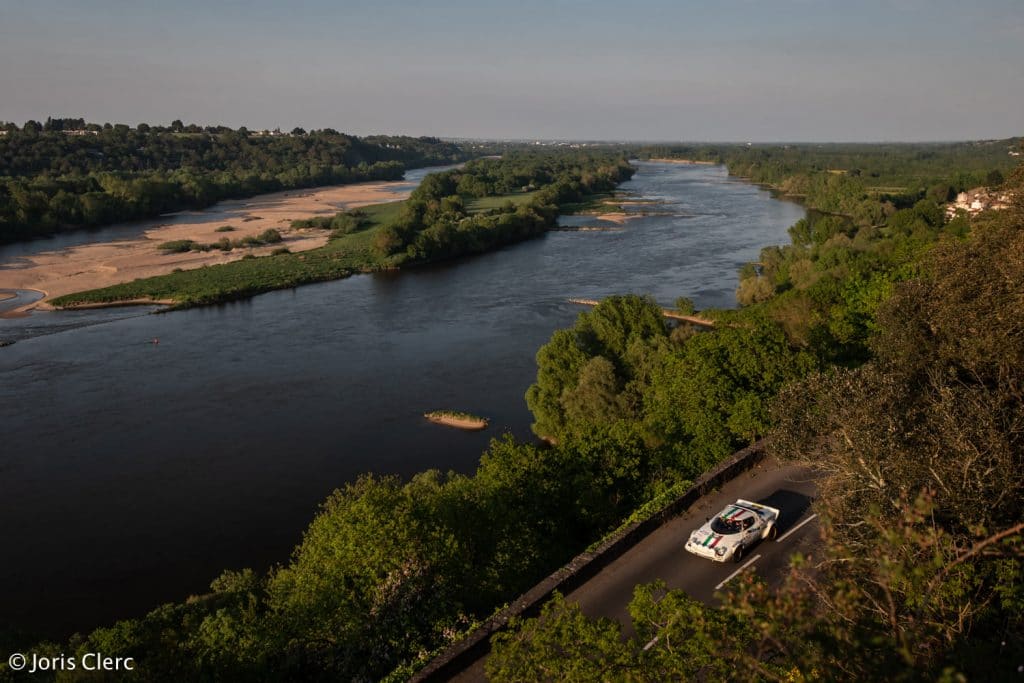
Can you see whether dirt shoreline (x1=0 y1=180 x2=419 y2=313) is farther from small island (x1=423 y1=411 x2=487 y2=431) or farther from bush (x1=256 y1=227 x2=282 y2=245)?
small island (x1=423 y1=411 x2=487 y2=431)

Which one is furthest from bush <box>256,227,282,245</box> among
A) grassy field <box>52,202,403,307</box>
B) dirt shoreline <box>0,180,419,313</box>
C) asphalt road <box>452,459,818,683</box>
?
asphalt road <box>452,459,818,683</box>

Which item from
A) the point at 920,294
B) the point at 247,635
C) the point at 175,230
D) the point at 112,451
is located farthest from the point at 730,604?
the point at 175,230

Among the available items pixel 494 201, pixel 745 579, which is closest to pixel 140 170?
pixel 494 201

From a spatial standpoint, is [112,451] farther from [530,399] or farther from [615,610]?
[615,610]

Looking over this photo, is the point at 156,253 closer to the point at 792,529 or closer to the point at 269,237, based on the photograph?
the point at 269,237

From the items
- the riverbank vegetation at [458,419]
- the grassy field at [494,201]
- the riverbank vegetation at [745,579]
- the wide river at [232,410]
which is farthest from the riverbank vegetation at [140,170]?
the riverbank vegetation at [745,579]

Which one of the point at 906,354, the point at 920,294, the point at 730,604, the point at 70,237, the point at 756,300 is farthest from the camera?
the point at 70,237
